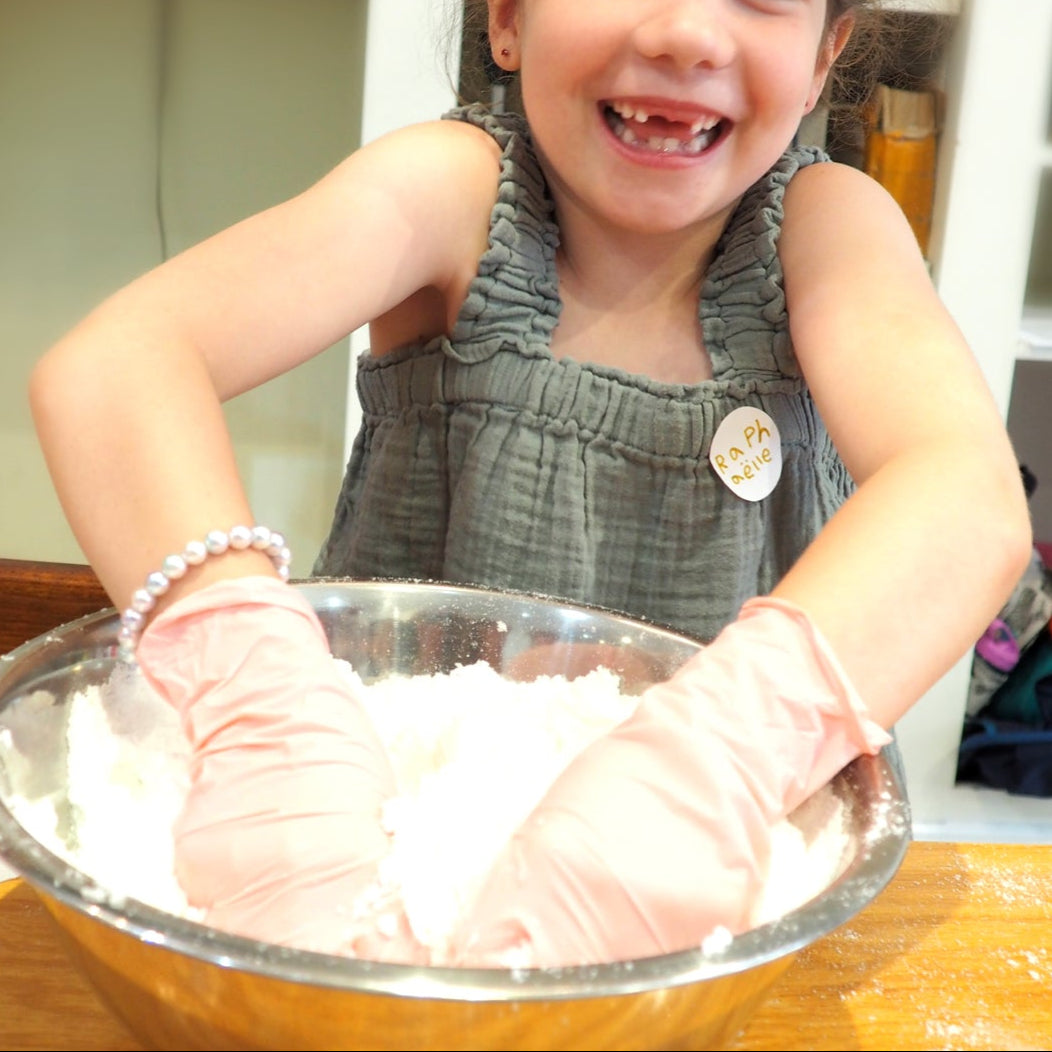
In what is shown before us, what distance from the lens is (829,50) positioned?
859 millimetres

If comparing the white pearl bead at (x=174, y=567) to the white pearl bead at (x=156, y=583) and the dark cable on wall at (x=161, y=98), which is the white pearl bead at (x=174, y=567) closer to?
the white pearl bead at (x=156, y=583)

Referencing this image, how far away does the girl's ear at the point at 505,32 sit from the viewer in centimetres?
84

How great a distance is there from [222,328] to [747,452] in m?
0.34

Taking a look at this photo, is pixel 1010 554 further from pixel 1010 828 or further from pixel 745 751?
pixel 1010 828

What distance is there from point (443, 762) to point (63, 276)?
1.26m

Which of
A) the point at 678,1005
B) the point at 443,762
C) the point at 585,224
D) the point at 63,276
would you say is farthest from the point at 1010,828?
the point at 63,276

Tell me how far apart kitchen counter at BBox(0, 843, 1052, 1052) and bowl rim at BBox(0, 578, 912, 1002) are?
5 cm

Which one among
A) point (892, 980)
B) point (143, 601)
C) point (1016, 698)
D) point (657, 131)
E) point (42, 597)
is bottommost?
point (1016, 698)

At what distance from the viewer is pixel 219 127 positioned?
1.56m

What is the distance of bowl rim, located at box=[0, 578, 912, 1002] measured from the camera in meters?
0.29

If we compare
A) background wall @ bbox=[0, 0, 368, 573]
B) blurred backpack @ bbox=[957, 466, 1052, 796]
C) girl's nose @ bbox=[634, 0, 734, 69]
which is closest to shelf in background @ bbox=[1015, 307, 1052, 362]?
blurred backpack @ bbox=[957, 466, 1052, 796]

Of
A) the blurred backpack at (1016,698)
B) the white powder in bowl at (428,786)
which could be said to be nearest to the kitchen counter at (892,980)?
the white powder in bowl at (428,786)

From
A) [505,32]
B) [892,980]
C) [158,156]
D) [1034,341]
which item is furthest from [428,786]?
[158,156]

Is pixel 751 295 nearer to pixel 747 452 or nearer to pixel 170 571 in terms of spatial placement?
pixel 747 452
